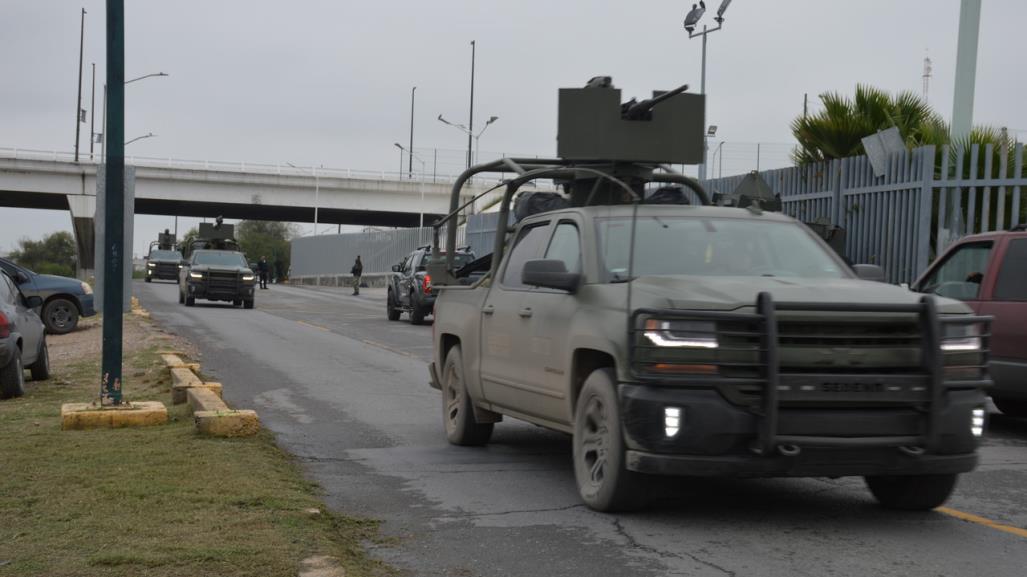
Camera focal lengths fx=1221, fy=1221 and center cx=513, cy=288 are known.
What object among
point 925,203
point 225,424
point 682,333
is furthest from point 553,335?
point 925,203

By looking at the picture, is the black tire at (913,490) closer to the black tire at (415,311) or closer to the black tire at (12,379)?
the black tire at (12,379)

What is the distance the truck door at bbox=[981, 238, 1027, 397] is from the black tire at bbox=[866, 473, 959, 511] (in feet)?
13.6

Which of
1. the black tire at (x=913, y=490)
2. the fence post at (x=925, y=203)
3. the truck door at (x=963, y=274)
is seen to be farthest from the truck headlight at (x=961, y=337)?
the fence post at (x=925, y=203)

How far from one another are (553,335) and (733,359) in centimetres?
162

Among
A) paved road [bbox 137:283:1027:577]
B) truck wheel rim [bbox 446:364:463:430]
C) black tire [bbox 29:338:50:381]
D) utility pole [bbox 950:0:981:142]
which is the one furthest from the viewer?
utility pole [bbox 950:0:981:142]

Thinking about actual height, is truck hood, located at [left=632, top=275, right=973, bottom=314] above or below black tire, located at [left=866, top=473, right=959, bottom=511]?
above

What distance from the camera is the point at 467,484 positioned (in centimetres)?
799

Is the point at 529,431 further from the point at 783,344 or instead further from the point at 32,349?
the point at 32,349

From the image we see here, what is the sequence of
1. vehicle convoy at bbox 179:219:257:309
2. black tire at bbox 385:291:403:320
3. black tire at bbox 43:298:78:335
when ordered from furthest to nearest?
vehicle convoy at bbox 179:219:257:309, black tire at bbox 385:291:403:320, black tire at bbox 43:298:78:335

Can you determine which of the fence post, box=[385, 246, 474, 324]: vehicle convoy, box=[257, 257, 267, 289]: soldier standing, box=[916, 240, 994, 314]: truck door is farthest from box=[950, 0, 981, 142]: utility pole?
box=[257, 257, 267, 289]: soldier standing

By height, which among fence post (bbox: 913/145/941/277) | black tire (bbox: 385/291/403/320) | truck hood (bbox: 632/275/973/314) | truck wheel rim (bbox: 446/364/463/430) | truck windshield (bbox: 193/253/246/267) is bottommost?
black tire (bbox: 385/291/403/320)

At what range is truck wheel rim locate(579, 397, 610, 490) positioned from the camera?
680 cm

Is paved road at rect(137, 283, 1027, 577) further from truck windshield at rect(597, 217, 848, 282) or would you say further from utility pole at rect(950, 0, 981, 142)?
utility pole at rect(950, 0, 981, 142)

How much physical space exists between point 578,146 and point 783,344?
13.1ft
